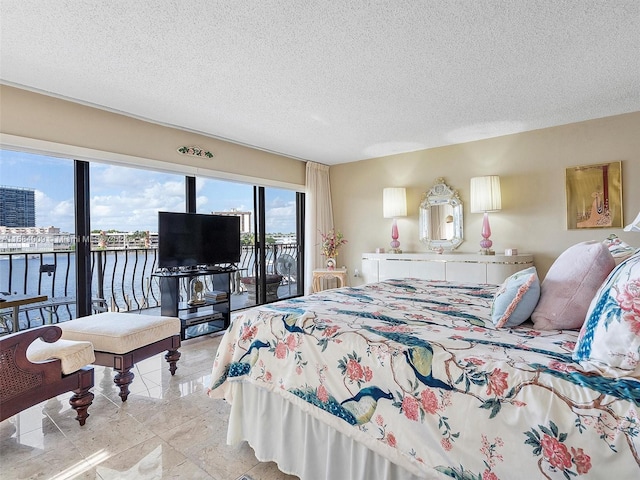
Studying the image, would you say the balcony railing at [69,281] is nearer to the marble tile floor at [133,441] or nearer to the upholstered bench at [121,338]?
the upholstered bench at [121,338]

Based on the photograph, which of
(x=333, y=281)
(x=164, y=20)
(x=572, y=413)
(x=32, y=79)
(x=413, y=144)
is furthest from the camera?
(x=333, y=281)

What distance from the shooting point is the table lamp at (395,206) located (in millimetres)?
5023

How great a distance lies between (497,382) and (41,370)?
7.46 ft

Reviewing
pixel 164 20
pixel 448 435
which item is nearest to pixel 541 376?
pixel 448 435

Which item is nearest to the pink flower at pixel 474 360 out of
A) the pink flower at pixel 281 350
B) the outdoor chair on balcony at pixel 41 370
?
the pink flower at pixel 281 350

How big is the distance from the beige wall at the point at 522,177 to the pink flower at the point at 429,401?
3.79 metres

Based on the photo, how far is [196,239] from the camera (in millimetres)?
3854

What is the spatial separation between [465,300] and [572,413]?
1.22 m

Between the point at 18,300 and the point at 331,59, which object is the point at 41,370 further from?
the point at 331,59

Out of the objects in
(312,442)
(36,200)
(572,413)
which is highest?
(36,200)

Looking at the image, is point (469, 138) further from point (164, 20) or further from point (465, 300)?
point (164, 20)

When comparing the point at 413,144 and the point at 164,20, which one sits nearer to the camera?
the point at 164,20

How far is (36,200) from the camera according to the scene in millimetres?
3119

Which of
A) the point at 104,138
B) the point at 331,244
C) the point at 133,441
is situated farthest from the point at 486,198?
the point at 104,138
